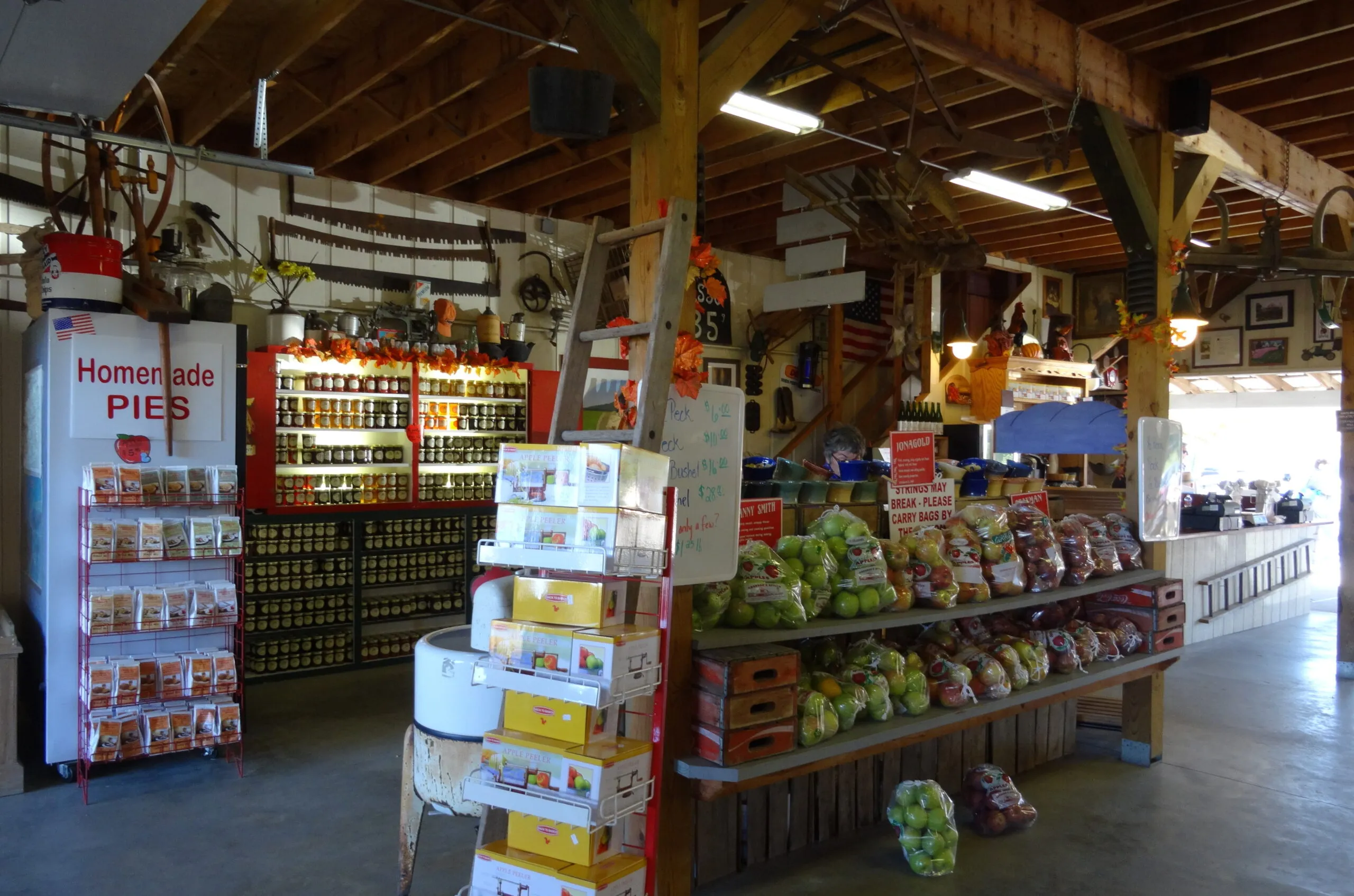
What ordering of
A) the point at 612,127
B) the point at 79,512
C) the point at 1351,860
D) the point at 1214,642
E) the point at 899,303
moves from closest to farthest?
the point at 612,127 → the point at 1351,860 → the point at 79,512 → the point at 1214,642 → the point at 899,303

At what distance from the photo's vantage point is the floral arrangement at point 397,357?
6.75m

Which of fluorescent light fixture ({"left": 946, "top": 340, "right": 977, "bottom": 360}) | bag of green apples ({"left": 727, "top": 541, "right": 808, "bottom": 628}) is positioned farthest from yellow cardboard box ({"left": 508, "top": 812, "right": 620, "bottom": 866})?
fluorescent light fixture ({"left": 946, "top": 340, "right": 977, "bottom": 360})

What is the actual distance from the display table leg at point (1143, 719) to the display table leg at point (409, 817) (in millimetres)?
3785

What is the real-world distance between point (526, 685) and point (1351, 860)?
11.8 feet

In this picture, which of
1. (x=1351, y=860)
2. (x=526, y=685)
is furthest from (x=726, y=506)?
(x=1351, y=860)

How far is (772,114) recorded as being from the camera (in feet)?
17.9

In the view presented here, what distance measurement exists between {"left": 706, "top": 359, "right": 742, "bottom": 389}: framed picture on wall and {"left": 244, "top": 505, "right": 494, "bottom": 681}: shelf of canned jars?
3178mm

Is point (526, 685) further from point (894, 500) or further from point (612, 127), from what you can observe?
point (894, 500)

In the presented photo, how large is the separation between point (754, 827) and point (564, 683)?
1.67 meters

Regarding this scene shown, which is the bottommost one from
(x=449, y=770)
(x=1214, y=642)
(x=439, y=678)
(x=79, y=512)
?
(x=1214, y=642)

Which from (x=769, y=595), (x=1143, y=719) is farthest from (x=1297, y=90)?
(x=769, y=595)

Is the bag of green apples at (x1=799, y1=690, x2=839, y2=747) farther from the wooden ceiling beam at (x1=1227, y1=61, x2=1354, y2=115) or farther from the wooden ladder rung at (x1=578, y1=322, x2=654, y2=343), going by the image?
the wooden ceiling beam at (x1=1227, y1=61, x2=1354, y2=115)

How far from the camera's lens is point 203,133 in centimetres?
653

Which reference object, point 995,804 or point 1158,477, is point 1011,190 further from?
point 995,804
